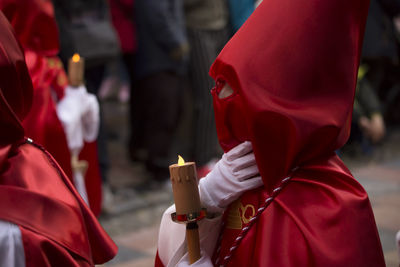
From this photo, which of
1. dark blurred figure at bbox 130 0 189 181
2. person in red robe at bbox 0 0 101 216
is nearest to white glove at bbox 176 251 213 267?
person in red robe at bbox 0 0 101 216

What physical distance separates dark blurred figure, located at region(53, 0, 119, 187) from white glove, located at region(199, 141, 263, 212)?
9.62ft

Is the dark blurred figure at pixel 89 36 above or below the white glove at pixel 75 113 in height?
above

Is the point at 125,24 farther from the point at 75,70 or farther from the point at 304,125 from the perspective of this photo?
the point at 304,125

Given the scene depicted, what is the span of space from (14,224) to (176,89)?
3.96 metres

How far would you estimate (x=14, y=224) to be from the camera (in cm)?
173

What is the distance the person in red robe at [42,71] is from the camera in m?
3.08

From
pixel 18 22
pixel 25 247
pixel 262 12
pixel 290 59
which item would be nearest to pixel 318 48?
pixel 290 59

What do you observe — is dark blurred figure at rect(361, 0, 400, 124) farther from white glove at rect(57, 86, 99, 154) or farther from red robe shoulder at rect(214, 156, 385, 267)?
red robe shoulder at rect(214, 156, 385, 267)

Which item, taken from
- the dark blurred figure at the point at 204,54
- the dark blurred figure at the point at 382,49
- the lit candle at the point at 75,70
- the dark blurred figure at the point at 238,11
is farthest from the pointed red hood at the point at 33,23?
the dark blurred figure at the point at 382,49

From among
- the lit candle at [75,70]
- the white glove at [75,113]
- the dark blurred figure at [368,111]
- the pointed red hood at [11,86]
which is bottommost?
the dark blurred figure at [368,111]

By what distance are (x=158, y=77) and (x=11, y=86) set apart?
368 centimetres

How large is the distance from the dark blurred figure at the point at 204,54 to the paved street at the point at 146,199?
0.52m

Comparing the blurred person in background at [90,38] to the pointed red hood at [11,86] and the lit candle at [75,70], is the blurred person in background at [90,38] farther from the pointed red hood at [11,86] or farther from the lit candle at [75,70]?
the pointed red hood at [11,86]

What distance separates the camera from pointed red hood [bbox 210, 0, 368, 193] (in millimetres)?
1672
